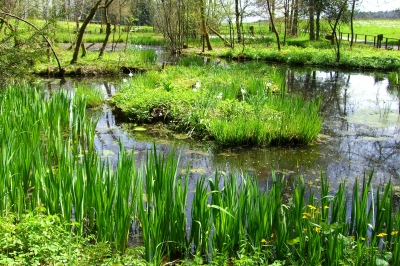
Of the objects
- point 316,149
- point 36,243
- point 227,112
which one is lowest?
point 316,149

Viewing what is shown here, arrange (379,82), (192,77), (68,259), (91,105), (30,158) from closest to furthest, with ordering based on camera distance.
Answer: (68,259) < (30,158) < (91,105) < (192,77) < (379,82)

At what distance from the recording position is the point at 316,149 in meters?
7.22

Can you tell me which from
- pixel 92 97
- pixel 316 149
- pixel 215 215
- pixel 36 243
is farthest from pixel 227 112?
pixel 36 243

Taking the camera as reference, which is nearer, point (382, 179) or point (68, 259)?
point (68, 259)

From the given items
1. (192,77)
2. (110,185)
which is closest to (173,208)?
(110,185)

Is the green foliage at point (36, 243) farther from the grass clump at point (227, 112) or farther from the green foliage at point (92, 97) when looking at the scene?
the green foliage at point (92, 97)

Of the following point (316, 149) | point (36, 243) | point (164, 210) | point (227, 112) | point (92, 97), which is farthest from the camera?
point (92, 97)

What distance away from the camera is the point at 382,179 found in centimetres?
596

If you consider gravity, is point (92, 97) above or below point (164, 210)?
above

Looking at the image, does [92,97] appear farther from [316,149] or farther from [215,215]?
[215,215]

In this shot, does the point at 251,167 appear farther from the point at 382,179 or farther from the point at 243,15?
the point at 243,15

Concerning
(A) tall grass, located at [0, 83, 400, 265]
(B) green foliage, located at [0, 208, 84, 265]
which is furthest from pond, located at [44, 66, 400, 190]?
(B) green foliage, located at [0, 208, 84, 265]

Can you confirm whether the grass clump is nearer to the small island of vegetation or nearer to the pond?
the small island of vegetation

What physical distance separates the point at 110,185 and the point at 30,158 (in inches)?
39.2
